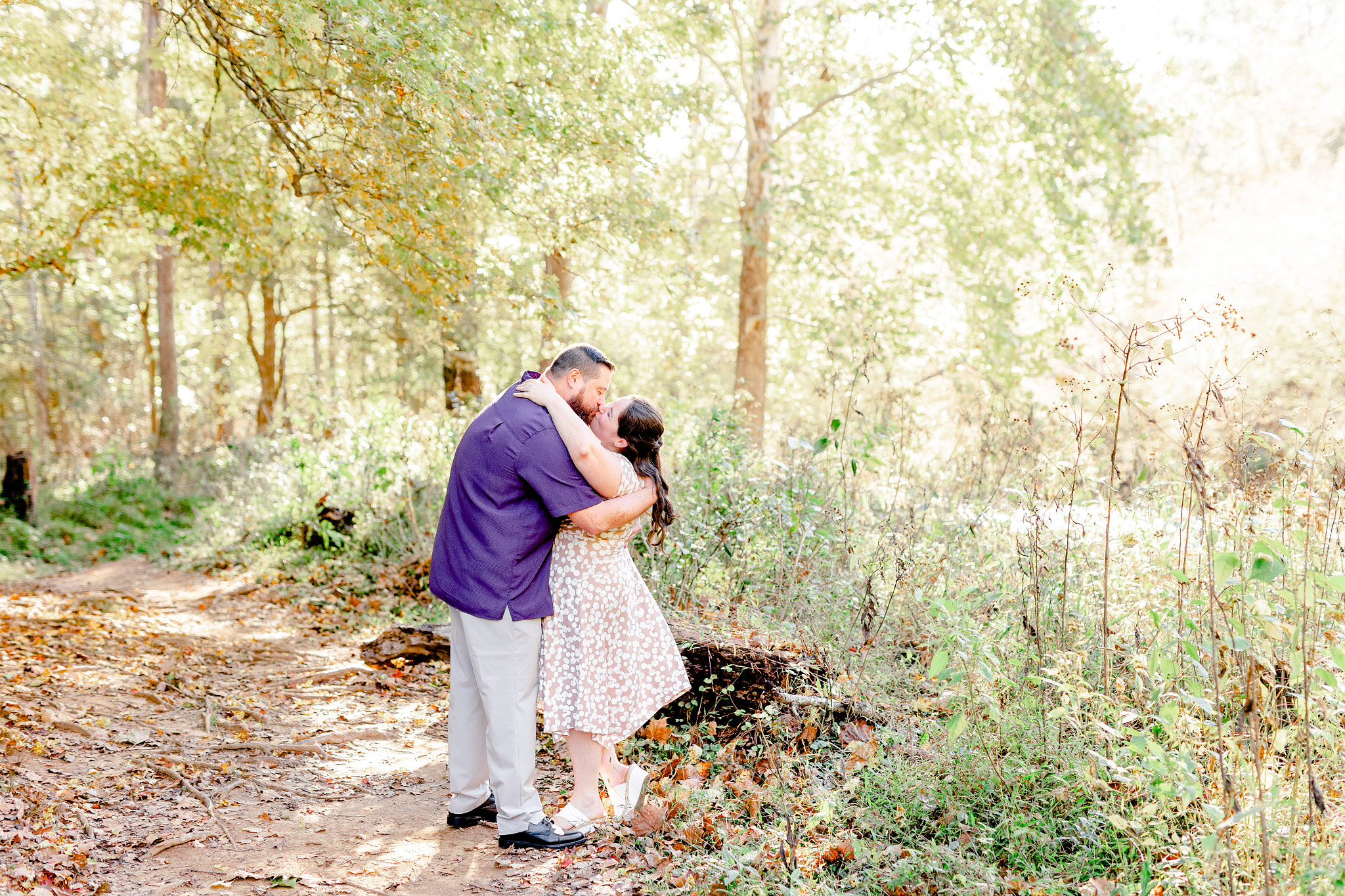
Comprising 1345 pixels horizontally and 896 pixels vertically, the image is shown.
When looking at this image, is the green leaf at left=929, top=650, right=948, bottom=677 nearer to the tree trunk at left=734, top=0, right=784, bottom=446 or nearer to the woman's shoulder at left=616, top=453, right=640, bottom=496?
the woman's shoulder at left=616, top=453, right=640, bottom=496

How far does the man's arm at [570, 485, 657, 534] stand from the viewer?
13.2 ft

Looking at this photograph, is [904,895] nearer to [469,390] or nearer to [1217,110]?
[469,390]

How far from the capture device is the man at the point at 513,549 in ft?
13.0

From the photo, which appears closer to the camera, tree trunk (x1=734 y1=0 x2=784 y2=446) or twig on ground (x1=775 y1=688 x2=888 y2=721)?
twig on ground (x1=775 y1=688 x2=888 y2=721)

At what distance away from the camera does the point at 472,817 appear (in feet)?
14.4

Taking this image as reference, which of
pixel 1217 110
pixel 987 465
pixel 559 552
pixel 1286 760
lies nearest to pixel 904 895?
pixel 1286 760

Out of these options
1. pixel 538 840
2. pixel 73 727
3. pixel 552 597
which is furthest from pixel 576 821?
pixel 73 727

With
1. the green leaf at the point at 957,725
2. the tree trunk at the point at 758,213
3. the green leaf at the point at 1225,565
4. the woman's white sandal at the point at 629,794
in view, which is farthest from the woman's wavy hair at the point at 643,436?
the tree trunk at the point at 758,213

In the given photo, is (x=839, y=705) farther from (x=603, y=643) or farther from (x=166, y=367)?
(x=166, y=367)

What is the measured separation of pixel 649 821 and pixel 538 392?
195 centimetres

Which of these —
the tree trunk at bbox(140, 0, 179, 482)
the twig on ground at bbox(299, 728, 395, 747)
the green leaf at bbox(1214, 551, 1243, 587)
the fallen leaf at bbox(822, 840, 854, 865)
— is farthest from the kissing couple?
the tree trunk at bbox(140, 0, 179, 482)

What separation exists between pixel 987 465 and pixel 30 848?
7163mm

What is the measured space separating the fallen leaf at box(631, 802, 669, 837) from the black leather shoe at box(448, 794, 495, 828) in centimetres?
68

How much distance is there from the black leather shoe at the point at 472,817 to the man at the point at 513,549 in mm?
313
